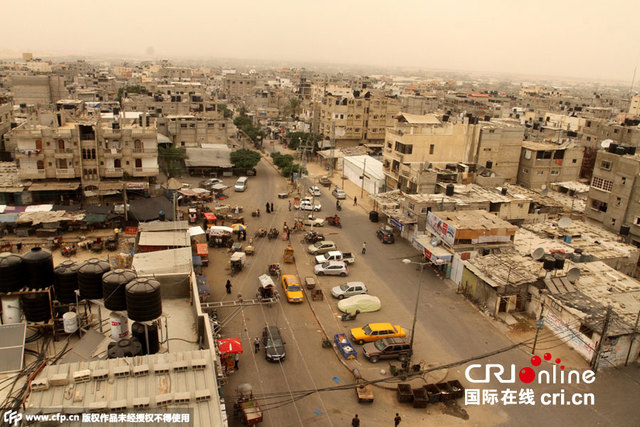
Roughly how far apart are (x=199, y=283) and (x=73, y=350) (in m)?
12.5

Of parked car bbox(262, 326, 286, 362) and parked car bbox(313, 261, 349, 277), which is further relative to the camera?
parked car bbox(313, 261, 349, 277)

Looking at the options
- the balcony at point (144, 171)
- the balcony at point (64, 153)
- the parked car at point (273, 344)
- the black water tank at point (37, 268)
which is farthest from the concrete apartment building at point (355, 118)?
the black water tank at point (37, 268)

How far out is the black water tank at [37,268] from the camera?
11938 mm

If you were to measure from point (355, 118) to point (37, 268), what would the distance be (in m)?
56.3

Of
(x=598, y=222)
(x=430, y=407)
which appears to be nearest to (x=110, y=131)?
(x=430, y=407)

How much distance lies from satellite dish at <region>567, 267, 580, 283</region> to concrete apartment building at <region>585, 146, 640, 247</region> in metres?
12.5

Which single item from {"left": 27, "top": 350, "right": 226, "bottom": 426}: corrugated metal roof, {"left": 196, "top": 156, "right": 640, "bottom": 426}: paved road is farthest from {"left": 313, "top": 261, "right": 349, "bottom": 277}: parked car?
{"left": 27, "top": 350, "right": 226, "bottom": 426}: corrugated metal roof

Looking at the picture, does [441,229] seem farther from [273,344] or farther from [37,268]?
[37,268]

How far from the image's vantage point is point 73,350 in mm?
11180

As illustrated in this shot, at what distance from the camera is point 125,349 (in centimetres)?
1045

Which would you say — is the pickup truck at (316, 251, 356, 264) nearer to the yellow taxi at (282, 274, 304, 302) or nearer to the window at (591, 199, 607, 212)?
the yellow taxi at (282, 274, 304, 302)

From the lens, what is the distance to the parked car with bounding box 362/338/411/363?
63.5 ft

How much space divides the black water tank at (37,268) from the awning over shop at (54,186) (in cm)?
2437

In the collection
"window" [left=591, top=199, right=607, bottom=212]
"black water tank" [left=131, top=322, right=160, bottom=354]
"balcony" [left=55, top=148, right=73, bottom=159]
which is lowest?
"window" [left=591, top=199, right=607, bottom=212]
